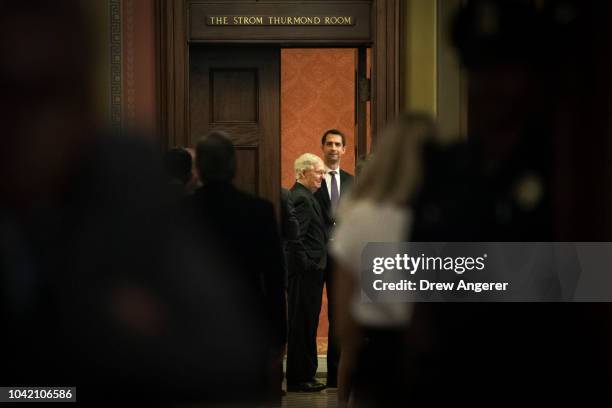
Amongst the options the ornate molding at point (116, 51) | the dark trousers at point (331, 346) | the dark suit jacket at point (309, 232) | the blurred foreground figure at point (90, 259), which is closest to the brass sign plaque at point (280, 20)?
the ornate molding at point (116, 51)

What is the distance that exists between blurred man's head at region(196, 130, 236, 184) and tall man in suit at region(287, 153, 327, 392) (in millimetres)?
1258

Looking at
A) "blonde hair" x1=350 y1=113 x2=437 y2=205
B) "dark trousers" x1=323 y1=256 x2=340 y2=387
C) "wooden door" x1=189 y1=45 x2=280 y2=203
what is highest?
"wooden door" x1=189 y1=45 x2=280 y2=203

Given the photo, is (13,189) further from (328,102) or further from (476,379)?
(328,102)

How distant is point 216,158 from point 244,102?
1.29 m

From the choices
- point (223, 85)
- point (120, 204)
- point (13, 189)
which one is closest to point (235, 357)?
point (120, 204)

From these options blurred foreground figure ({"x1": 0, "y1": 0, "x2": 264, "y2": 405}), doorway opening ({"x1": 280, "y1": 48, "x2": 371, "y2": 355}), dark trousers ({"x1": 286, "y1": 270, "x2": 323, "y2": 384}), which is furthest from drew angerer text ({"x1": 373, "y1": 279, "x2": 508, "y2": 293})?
doorway opening ({"x1": 280, "y1": 48, "x2": 371, "y2": 355})

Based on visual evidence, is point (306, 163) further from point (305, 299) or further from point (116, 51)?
point (116, 51)

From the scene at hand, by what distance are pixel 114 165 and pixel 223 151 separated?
1.47 feet

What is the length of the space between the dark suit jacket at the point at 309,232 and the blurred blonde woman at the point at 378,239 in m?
1.32

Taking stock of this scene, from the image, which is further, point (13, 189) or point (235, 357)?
point (13, 189)

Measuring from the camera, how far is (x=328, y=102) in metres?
3.38

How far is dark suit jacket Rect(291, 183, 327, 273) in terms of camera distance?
2.17 m

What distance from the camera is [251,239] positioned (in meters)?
0.87

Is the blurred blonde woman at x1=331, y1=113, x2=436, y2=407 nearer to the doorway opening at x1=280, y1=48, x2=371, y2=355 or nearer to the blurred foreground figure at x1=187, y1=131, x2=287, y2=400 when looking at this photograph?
the blurred foreground figure at x1=187, y1=131, x2=287, y2=400
